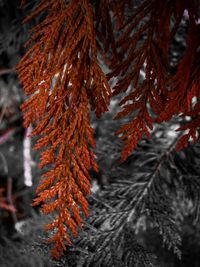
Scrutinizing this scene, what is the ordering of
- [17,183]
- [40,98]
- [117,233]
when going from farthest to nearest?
[17,183] → [117,233] → [40,98]

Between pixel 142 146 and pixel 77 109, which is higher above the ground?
pixel 77 109

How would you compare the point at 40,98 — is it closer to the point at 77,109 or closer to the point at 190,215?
the point at 77,109

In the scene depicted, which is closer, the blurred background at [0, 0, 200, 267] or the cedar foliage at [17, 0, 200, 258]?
the cedar foliage at [17, 0, 200, 258]

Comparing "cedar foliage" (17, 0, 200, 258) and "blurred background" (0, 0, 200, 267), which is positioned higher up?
"cedar foliage" (17, 0, 200, 258)

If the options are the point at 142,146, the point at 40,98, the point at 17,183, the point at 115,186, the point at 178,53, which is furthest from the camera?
the point at 17,183

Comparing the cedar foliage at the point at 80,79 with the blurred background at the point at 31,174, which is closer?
the cedar foliage at the point at 80,79

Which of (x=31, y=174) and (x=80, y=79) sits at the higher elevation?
(x=80, y=79)

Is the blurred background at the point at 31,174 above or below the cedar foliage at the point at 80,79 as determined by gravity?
below

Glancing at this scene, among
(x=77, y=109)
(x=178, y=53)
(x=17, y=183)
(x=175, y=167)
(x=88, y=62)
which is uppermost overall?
(x=88, y=62)

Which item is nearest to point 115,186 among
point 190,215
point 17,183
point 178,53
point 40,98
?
point 190,215

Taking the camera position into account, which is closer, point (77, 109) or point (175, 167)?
point (77, 109)

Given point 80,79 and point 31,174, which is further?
point 31,174
